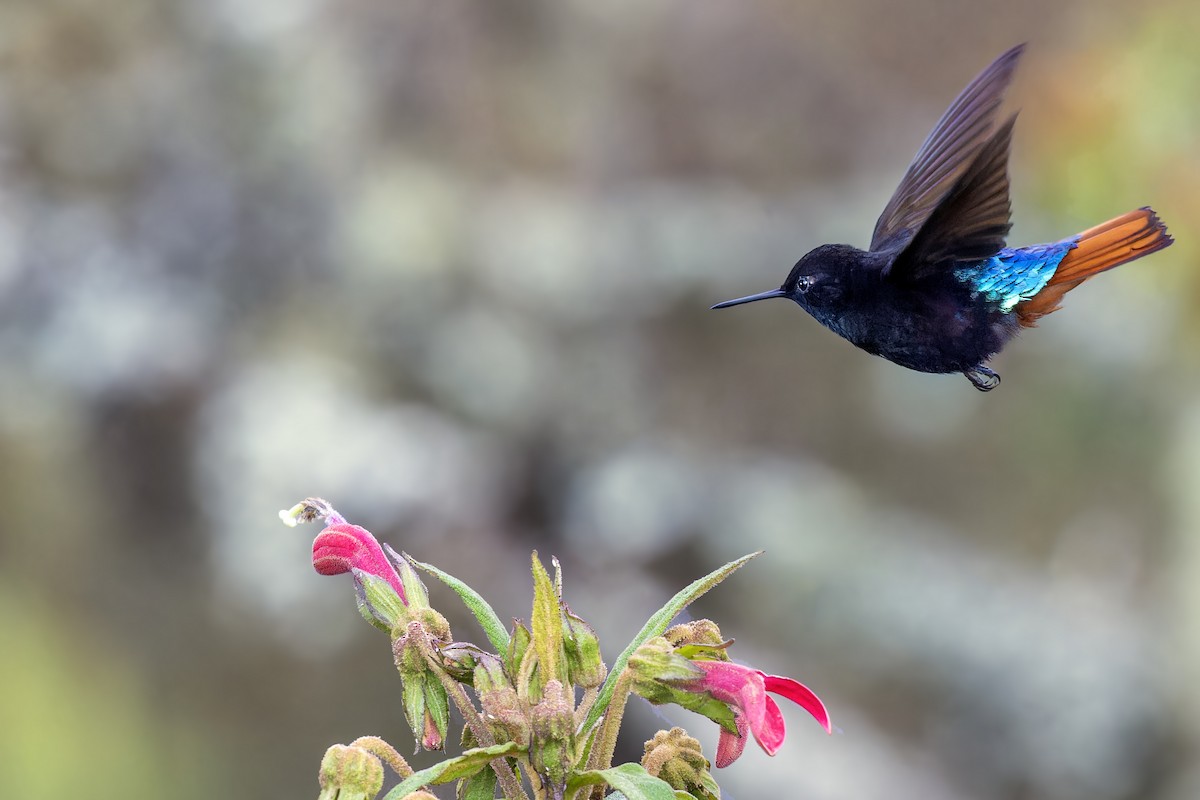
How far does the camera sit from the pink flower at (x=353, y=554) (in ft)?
2.43

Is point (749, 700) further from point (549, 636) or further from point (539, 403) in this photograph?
point (539, 403)

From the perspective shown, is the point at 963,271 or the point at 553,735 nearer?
the point at 553,735

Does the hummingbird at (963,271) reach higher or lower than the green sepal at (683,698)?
higher

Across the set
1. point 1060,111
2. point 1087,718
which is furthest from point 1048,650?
point 1060,111

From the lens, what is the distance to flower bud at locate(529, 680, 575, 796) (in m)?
0.62

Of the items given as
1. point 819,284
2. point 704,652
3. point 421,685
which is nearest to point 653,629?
point 704,652

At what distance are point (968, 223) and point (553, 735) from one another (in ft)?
1.52

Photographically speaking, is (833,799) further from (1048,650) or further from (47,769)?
(47,769)

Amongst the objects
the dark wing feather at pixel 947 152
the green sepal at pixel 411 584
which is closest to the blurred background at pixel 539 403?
the dark wing feather at pixel 947 152

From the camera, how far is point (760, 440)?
3.08 meters

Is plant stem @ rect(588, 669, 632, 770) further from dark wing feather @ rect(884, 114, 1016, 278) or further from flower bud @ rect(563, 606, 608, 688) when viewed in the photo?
dark wing feather @ rect(884, 114, 1016, 278)

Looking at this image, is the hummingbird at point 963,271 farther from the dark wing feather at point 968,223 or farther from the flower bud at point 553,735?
the flower bud at point 553,735

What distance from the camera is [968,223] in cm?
83

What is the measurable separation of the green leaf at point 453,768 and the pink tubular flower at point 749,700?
0.37 feet
